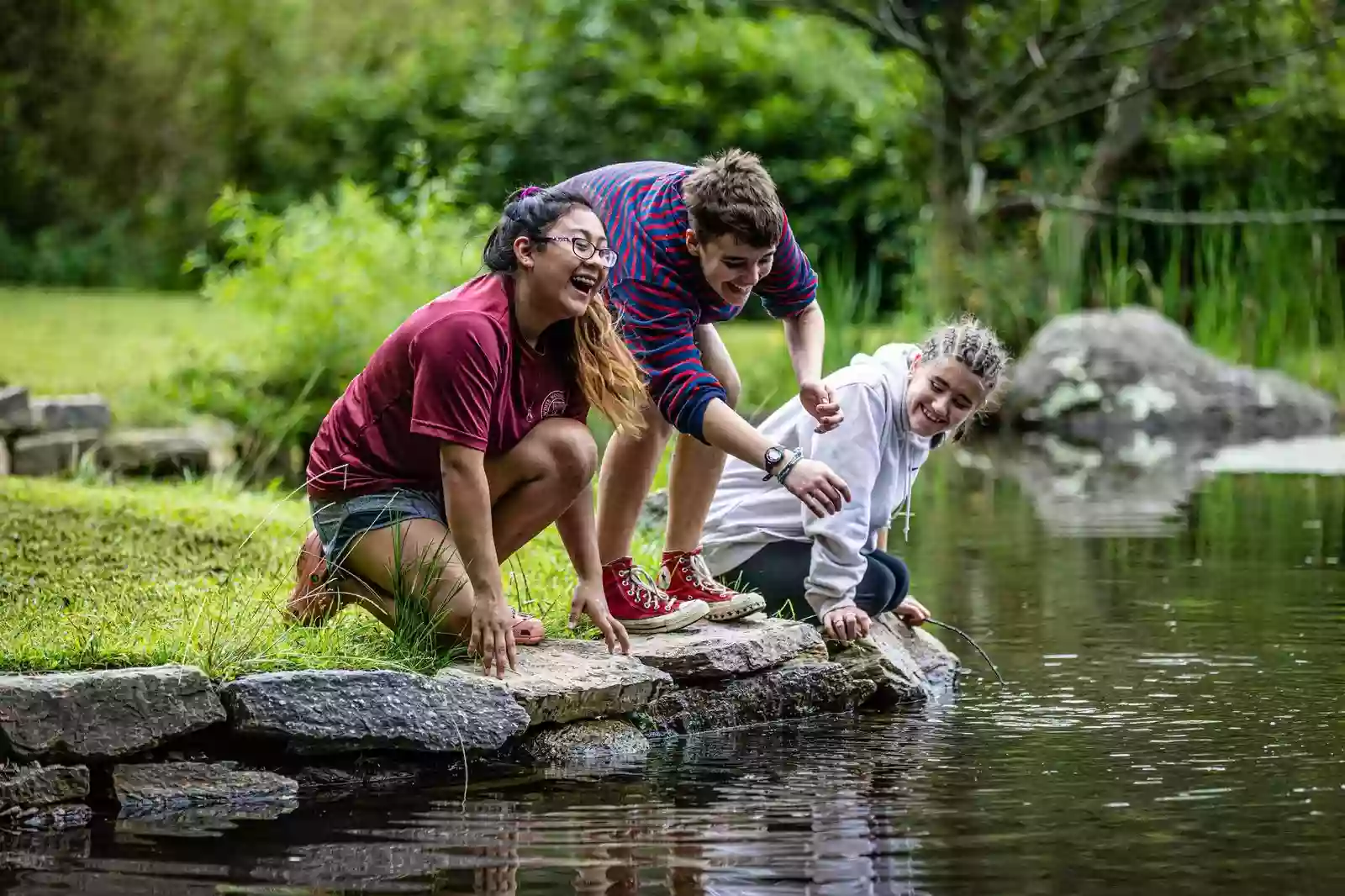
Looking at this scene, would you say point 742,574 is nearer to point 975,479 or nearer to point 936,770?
point 936,770

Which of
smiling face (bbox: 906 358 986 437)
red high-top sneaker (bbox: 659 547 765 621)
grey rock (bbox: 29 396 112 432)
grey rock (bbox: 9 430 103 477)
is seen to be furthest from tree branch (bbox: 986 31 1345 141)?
red high-top sneaker (bbox: 659 547 765 621)

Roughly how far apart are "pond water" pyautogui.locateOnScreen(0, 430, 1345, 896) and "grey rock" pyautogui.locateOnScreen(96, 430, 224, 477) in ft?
13.2

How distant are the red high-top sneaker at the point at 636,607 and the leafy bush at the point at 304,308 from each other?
4.73m

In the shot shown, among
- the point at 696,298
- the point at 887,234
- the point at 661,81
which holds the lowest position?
the point at 696,298

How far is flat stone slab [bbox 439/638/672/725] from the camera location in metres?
4.06

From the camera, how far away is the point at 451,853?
334 cm

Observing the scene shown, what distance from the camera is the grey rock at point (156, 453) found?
27.2 feet

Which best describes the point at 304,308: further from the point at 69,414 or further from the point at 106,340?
the point at 106,340

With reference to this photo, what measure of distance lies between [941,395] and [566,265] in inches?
44.5

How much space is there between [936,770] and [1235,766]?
0.63 m

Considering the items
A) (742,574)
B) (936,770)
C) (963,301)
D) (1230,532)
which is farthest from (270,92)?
(936,770)

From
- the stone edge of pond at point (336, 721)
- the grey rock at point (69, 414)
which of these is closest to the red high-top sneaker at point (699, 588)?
the stone edge of pond at point (336, 721)

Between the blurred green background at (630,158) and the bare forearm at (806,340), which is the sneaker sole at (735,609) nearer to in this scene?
the bare forearm at (806,340)

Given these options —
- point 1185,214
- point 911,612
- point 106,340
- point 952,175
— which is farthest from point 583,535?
point 1185,214
